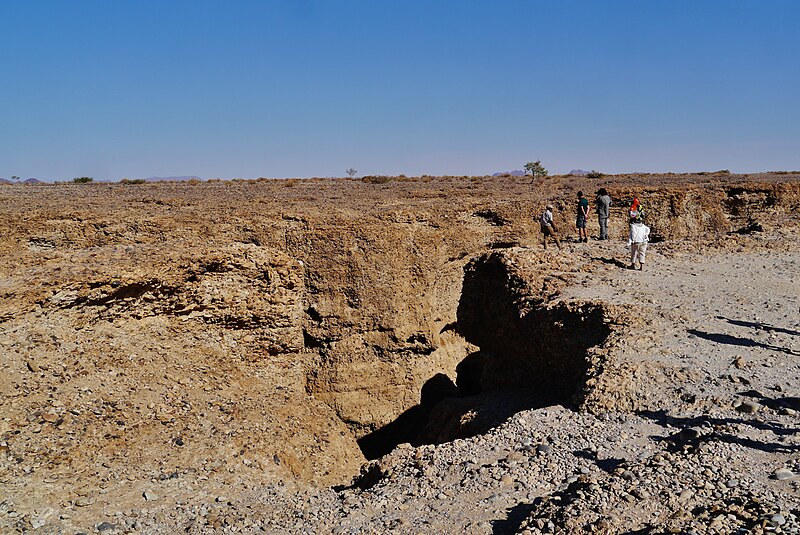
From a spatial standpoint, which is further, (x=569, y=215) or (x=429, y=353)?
(x=569, y=215)

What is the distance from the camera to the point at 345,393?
45.7ft

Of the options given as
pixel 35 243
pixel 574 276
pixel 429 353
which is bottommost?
pixel 429 353

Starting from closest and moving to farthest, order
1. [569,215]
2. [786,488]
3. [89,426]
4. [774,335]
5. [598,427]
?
1. [786,488]
2. [598,427]
3. [89,426]
4. [774,335]
5. [569,215]

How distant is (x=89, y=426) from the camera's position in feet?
27.3

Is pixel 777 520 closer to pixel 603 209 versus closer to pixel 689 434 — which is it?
pixel 689 434

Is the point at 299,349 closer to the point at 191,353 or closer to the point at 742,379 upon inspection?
the point at 191,353

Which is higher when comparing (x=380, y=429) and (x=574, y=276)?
(x=574, y=276)

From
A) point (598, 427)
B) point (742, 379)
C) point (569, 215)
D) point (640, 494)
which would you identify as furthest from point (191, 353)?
point (569, 215)

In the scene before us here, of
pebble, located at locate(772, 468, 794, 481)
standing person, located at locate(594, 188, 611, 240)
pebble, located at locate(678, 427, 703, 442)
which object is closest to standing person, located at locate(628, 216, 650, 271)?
standing person, located at locate(594, 188, 611, 240)

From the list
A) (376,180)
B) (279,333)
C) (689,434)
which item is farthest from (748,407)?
(376,180)

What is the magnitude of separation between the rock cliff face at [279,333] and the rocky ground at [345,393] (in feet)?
0.14

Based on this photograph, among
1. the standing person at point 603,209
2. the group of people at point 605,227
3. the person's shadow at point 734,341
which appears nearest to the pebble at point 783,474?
the person's shadow at point 734,341

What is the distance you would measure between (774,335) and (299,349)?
8332 mm

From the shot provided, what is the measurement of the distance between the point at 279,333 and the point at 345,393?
113 inches
